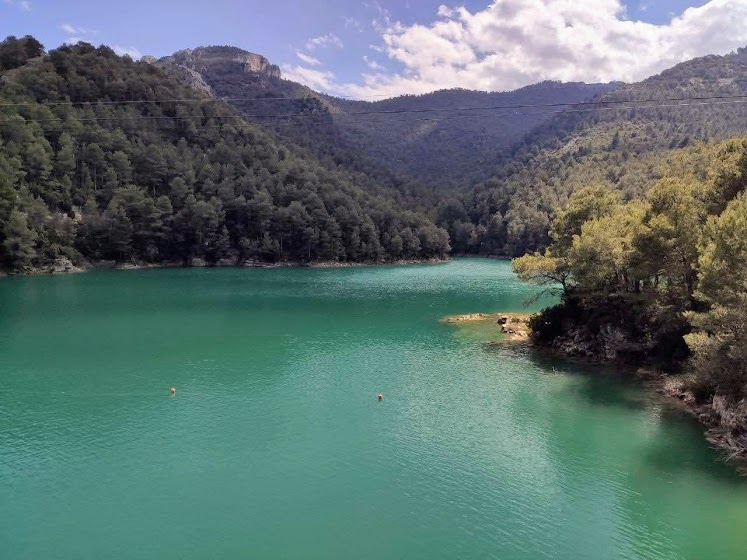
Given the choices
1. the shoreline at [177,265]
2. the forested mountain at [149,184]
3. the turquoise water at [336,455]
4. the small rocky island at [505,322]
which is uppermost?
the forested mountain at [149,184]

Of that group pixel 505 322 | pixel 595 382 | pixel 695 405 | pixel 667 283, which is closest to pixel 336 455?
pixel 595 382

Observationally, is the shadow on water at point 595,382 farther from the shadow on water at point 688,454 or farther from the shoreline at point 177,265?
the shoreline at point 177,265

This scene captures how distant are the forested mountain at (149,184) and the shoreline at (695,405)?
212 feet

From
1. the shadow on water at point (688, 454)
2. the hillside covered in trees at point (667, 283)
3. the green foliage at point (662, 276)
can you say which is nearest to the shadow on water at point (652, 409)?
the shadow on water at point (688, 454)

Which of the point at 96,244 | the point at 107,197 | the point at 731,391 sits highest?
the point at 107,197

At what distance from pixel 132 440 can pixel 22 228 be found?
6270 centimetres

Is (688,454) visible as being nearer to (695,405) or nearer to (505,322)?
(695,405)

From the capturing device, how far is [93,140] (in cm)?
9081

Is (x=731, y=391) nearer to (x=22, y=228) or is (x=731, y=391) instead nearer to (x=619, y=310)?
(x=619, y=310)

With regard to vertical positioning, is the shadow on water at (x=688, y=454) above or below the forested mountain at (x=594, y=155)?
below

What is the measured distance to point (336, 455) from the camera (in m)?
20.0

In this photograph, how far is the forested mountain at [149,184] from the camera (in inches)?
3130

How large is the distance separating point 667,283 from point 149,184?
87.4m

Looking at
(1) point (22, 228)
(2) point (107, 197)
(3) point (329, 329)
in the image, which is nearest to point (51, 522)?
(3) point (329, 329)
